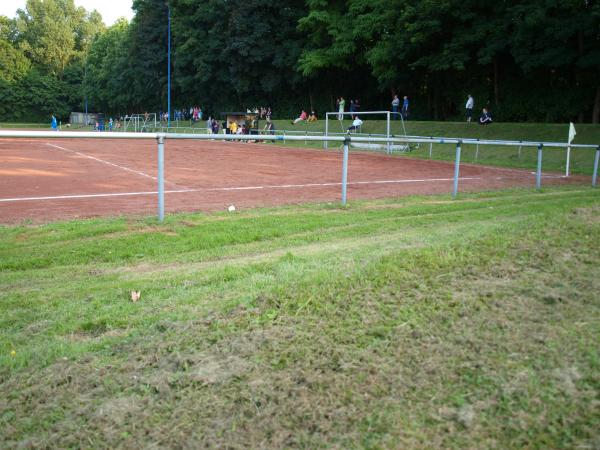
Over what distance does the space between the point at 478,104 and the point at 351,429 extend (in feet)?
130

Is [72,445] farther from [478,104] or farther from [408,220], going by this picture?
[478,104]

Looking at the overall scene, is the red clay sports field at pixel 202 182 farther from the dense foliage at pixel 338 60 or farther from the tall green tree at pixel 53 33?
the tall green tree at pixel 53 33

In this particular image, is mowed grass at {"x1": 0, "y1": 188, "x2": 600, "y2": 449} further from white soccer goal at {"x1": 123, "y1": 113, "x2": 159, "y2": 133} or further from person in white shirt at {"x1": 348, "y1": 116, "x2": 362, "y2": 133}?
white soccer goal at {"x1": 123, "y1": 113, "x2": 159, "y2": 133}

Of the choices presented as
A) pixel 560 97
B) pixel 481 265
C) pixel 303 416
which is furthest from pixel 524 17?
pixel 303 416

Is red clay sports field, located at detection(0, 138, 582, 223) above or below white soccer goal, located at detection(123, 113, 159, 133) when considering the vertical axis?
below

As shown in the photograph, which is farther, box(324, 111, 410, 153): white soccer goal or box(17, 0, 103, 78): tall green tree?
box(17, 0, 103, 78): tall green tree

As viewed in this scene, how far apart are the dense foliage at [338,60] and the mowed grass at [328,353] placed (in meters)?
27.0

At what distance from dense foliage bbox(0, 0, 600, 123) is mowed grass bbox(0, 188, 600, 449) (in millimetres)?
26996

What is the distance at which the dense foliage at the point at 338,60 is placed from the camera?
3144cm

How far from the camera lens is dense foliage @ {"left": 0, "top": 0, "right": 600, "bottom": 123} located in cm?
3144

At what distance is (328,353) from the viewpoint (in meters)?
3.02

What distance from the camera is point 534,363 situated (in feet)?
9.19

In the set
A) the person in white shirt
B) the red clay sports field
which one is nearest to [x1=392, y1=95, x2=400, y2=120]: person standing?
the person in white shirt

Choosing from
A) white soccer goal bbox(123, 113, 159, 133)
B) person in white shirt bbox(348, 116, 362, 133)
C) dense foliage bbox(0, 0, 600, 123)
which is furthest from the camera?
white soccer goal bbox(123, 113, 159, 133)
